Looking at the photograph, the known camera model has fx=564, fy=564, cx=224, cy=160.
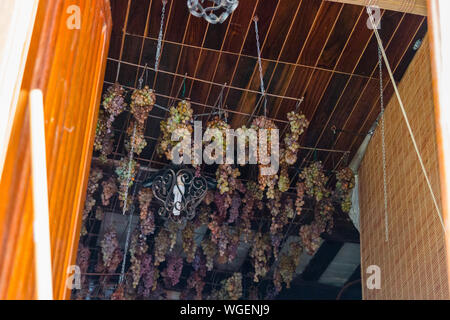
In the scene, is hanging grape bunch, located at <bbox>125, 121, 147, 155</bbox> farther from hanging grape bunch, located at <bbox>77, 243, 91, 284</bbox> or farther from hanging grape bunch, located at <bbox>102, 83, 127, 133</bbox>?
hanging grape bunch, located at <bbox>77, 243, 91, 284</bbox>

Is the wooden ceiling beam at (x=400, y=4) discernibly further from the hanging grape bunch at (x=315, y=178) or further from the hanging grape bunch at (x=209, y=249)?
the hanging grape bunch at (x=209, y=249)

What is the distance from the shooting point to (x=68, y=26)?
294cm

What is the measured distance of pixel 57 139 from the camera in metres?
2.80

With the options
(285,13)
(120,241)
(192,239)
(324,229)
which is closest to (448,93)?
(285,13)

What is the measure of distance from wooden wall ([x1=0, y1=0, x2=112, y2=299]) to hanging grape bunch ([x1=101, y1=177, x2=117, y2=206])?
91.6 inches

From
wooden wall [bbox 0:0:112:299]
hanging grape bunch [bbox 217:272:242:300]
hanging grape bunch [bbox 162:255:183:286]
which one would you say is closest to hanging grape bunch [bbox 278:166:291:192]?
hanging grape bunch [bbox 162:255:183:286]

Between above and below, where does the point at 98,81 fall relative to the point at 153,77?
below

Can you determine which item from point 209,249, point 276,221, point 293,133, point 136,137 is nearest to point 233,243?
point 209,249

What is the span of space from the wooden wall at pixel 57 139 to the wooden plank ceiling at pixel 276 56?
95 cm

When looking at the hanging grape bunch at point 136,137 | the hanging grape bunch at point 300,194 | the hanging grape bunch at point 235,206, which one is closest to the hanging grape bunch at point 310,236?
the hanging grape bunch at point 300,194

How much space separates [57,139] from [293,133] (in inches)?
121

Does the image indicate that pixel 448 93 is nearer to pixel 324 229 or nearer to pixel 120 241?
pixel 324 229

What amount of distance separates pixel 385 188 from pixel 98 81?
9.47 feet

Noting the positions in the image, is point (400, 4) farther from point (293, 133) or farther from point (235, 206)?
point (235, 206)
